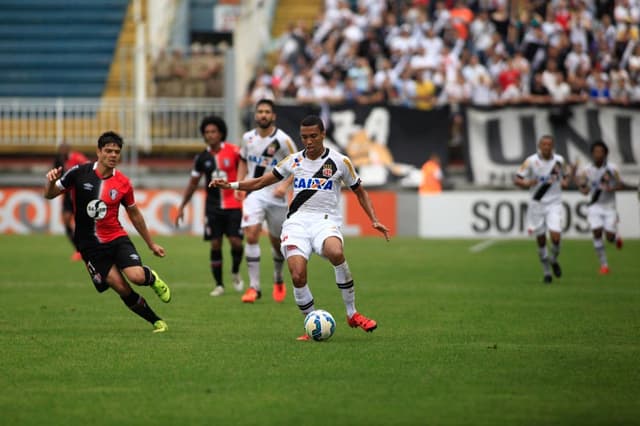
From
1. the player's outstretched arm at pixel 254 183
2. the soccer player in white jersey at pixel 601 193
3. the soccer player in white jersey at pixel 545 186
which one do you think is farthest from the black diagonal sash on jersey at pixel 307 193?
the soccer player in white jersey at pixel 601 193

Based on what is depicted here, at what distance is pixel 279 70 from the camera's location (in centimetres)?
3203

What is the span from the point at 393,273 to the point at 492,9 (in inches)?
539

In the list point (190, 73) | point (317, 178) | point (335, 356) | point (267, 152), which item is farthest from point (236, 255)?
point (190, 73)

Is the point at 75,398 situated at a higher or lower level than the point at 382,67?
lower

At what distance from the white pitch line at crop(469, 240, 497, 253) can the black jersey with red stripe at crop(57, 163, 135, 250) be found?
1439cm

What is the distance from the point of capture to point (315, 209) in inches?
484

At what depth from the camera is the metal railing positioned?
3069 cm

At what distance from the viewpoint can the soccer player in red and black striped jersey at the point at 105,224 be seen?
1218 centimetres

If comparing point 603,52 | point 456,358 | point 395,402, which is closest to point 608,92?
point 603,52

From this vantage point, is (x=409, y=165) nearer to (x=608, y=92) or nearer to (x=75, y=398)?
(x=608, y=92)

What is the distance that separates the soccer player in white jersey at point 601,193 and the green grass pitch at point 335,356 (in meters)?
2.13

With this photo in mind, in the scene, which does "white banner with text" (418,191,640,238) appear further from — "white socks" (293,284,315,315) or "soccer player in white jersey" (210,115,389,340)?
"white socks" (293,284,315,315)

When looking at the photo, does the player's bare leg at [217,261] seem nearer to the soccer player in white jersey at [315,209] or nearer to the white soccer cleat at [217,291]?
the white soccer cleat at [217,291]

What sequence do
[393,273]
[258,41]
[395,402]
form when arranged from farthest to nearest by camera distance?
[258,41]
[393,273]
[395,402]
